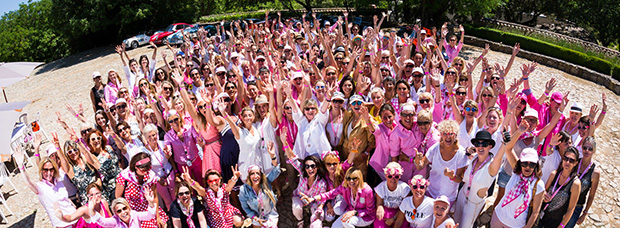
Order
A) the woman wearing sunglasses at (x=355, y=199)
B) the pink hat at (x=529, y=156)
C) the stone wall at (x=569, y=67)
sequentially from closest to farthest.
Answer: the pink hat at (x=529, y=156) → the woman wearing sunglasses at (x=355, y=199) → the stone wall at (x=569, y=67)

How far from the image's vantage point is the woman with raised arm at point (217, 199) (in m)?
5.21

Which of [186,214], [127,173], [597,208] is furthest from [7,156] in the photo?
[597,208]

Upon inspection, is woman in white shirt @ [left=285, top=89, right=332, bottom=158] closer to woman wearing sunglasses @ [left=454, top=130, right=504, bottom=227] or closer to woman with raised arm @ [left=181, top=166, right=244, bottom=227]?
woman with raised arm @ [left=181, top=166, right=244, bottom=227]

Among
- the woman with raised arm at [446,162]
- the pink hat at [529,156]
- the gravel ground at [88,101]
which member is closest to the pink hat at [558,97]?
the gravel ground at [88,101]

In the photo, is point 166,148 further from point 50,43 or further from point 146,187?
point 50,43

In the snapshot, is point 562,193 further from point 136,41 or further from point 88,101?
point 136,41

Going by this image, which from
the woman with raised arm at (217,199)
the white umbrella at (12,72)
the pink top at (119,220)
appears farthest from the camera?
the white umbrella at (12,72)

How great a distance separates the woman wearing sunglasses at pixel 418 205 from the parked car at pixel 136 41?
26578 mm

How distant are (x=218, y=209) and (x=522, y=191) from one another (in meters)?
4.25

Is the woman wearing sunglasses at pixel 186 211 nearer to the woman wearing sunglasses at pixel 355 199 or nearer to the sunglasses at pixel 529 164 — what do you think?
the woman wearing sunglasses at pixel 355 199

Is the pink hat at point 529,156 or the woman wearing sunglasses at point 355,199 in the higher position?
the pink hat at point 529,156

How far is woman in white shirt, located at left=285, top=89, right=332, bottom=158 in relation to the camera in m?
5.61

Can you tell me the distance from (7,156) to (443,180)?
339 inches

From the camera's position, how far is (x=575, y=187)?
4613 millimetres
